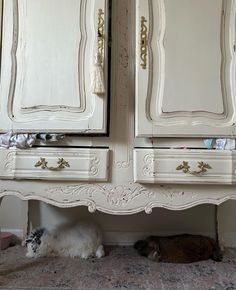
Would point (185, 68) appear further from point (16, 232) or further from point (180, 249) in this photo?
point (16, 232)

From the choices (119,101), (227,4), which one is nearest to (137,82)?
(119,101)

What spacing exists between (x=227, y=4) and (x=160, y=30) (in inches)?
11.9

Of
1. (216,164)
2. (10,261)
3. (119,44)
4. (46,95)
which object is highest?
(119,44)

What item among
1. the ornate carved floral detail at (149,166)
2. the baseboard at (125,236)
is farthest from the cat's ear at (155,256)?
the ornate carved floral detail at (149,166)

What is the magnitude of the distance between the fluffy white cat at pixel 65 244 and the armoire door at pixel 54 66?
680 mm

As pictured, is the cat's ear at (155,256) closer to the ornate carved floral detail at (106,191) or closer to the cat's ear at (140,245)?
the cat's ear at (140,245)

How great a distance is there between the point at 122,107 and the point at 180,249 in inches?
33.2

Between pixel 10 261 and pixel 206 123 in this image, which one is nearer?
pixel 206 123

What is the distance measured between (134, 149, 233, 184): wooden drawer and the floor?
484 mm

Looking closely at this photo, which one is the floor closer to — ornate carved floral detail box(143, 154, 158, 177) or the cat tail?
the cat tail

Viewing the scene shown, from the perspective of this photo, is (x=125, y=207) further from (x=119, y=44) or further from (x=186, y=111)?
(x=119, y=44)

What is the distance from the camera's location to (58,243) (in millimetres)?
1480

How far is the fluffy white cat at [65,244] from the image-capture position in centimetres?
146

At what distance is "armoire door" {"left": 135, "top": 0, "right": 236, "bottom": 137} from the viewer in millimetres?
1083
